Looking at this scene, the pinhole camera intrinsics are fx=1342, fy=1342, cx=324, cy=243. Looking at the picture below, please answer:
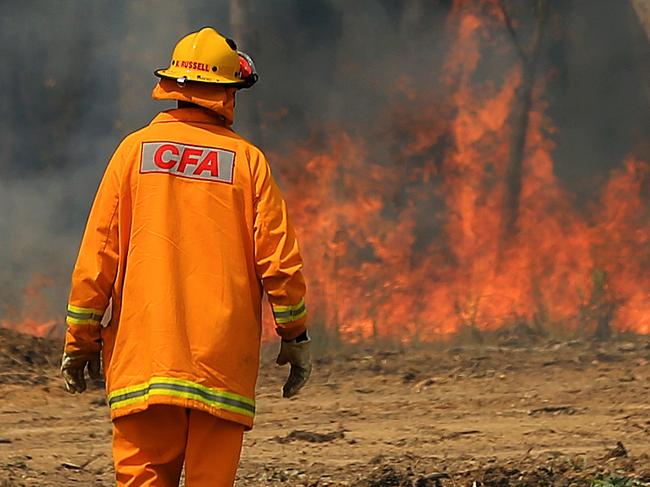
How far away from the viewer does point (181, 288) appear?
3988 millimetres

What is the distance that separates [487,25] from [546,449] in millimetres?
4365

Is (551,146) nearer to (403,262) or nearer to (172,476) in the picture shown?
(403,262)

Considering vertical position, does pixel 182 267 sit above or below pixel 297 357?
above

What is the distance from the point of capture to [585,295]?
994cm

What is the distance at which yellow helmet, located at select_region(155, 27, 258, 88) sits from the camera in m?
4.08

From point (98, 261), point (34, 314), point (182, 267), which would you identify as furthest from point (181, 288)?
point (34, 314)

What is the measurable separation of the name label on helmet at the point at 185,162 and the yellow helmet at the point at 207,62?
0.70ft

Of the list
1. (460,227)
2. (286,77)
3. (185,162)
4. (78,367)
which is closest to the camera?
(185,162)

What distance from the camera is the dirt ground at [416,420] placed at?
652 cm

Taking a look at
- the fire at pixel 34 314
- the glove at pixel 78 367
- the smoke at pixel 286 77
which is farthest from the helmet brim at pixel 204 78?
the smoke at pixel 286 77

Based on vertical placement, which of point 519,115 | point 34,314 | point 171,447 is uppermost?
point 519,115

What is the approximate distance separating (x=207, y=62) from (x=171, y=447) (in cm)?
117

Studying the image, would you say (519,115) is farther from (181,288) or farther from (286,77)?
(181,288)

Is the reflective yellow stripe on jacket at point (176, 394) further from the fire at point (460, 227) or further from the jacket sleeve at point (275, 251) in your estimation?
the fire at point (460, 227)
